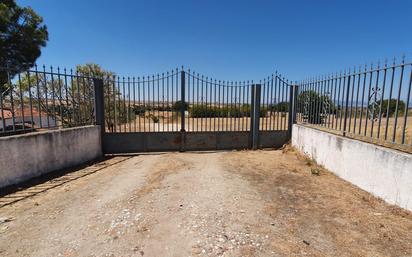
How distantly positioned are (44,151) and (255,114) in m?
6.01

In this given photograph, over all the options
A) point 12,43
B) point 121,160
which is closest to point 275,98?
point 121,160

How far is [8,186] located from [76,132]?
6.52 feet

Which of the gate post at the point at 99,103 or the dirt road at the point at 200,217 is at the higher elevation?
the gate post at the point at 99,103

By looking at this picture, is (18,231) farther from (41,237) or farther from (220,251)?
(220,251)

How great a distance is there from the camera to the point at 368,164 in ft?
14.6

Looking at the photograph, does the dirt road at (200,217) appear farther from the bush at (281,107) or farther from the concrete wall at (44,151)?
the bush at (281,107)

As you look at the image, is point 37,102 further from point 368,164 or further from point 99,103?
point 368,164

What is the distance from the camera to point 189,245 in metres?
2.77

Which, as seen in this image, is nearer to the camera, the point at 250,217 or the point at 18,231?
the point at 18,231

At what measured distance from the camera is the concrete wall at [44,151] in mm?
4629

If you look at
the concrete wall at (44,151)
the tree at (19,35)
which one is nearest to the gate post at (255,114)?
the concrete wall at (44,151)

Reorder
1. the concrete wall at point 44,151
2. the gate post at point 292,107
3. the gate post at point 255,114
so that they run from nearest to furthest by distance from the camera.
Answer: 1. the concrete wall at point 44,151
2. the gate post at point 255,114
3. the gate post at point 292,107

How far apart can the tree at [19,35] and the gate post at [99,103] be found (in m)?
7.12

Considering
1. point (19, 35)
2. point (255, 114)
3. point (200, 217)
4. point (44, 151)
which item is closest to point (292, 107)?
point (255, 114)
